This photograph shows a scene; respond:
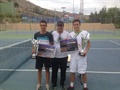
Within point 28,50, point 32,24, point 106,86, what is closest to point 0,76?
point 106,86

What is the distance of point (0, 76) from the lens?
692cm

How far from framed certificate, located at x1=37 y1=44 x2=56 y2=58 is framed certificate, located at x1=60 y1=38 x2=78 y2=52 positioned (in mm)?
219

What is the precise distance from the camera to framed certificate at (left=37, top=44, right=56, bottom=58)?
19.2 feet

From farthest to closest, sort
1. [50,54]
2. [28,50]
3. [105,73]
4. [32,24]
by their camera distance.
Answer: [32,24] → [28,50] → [105,73] → [50,54]

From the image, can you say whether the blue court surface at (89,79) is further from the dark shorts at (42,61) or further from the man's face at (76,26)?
the man's face at (76,26)

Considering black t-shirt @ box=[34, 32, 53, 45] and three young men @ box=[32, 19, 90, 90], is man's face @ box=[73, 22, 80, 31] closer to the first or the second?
three young men @ box=[32, 19, 90, 90]

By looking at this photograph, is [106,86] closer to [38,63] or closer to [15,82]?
[38,63]

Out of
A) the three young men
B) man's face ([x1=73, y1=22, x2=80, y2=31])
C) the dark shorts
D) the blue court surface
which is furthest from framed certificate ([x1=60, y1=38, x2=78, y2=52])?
the blue court surface

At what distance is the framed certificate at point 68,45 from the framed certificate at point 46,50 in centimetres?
22

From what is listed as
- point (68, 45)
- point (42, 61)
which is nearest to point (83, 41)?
point (68, 45)

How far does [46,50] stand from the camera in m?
5.88

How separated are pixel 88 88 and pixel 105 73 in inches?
77.6

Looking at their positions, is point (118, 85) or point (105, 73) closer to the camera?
point (118, 85)

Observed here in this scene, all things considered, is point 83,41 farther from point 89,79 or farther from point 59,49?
point 89,79
